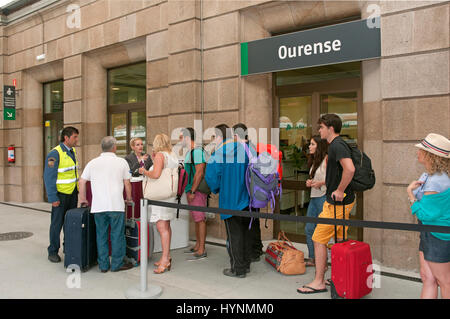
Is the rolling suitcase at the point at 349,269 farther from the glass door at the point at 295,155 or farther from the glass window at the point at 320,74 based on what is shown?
the glass window at the point at 320,74

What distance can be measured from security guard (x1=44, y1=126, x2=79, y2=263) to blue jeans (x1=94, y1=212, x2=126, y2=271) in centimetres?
88

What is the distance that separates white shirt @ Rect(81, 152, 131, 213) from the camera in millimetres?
4750

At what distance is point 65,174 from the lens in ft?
17.8

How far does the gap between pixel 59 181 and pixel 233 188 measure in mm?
2471

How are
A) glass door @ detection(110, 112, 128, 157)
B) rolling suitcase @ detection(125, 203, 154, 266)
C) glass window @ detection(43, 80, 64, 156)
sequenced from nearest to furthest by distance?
rolling suitcase @ detection(125, 203, 154, 266) → glass door @ detection(110, 112, 128, 157) → glass window @ detection(43, 80, 64, 156)

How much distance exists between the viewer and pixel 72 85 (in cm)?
973

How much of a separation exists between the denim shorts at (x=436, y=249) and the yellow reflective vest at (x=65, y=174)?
14.5 ft

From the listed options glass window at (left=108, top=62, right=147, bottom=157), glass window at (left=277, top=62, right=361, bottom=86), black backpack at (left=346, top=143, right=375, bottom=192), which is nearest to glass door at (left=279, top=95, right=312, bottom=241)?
glass window at (left=277, top=62, right=361, bottom=86)

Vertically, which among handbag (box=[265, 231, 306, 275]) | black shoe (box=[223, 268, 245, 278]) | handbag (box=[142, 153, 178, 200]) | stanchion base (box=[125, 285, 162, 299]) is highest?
handbag (box=[142, 153, 178, 200])

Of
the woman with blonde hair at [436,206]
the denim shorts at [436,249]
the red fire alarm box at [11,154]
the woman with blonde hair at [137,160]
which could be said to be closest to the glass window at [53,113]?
the red fire alarm box at [11,154]

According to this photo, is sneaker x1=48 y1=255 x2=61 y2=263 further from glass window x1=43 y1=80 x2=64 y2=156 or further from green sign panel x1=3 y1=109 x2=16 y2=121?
green sign panel x1=3 y1=109 x2=16 y2=121

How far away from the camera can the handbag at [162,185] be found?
491 cm

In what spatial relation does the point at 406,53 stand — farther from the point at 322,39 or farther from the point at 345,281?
the point at 345,281

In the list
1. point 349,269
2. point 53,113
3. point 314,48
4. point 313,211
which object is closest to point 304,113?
point 314,48
